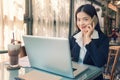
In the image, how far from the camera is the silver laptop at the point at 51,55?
1.19m

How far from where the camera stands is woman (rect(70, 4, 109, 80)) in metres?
1.74

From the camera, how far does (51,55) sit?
4.19ft

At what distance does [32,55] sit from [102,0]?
629 cm

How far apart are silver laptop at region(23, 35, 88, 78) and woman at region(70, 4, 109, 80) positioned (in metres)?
Result: 0.38

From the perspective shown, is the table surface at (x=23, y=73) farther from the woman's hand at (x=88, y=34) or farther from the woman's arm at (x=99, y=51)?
the woman's hand at (x=88, y=34)

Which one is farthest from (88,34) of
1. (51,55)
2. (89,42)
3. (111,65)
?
(111,65)

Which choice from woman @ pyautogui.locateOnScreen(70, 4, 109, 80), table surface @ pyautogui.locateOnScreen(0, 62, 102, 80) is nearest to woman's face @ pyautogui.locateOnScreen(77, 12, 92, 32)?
woman @ pyautogui.locateOnScreen(70, 4, 109, 80)

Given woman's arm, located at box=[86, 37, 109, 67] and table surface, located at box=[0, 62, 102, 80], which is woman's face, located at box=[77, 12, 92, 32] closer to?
woman's arm, located at box=[86, 37, 109, 67]

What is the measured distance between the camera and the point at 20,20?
3.32 meters

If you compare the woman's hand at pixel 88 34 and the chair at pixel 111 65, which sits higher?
the woman's hand at pixel 88 34

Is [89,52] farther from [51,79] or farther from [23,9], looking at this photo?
[23,9]

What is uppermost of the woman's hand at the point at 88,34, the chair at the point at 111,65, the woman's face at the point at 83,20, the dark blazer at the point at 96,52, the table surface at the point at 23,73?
the woman's face at the point at 83,20

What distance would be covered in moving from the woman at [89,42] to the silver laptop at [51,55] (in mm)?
381

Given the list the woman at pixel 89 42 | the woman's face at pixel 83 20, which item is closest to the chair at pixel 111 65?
the woman at pixel 89 42
